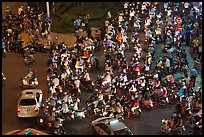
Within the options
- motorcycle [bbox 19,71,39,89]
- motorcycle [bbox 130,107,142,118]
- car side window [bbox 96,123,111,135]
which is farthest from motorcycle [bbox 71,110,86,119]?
motorcycle [bbox 19,71,39,89]

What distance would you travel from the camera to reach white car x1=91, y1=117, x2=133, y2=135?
72.6 ft

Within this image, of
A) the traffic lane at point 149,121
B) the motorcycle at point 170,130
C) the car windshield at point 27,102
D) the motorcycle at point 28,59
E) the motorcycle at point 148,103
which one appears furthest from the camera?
the motorcycle at point 28,59

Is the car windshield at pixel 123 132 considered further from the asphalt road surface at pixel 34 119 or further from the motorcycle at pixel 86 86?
the motorcycle at pixel 86 86

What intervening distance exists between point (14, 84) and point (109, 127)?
926cm

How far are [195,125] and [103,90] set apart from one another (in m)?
5.92

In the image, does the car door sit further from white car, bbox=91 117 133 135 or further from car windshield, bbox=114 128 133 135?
car windshield, bbox=114 128 133 135

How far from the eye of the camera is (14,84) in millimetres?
29406

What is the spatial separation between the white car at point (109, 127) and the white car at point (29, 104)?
3407 millimetres

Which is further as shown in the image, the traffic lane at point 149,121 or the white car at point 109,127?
the traffic lane at point 149,121

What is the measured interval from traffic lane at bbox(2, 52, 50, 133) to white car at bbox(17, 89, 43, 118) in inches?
17.4

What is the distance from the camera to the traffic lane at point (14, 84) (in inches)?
985

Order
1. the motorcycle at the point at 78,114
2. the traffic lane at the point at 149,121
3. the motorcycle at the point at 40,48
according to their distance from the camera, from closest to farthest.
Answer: the traffic lane at the point at 149,121 < the motorcycle at the point at 78,114 < the motorcycle at the point at 40,48

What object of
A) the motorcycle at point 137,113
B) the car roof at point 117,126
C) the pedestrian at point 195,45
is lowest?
the car roof at point 117,126

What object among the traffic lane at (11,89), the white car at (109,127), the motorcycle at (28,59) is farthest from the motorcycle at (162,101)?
the motorcycle at (28,59)
